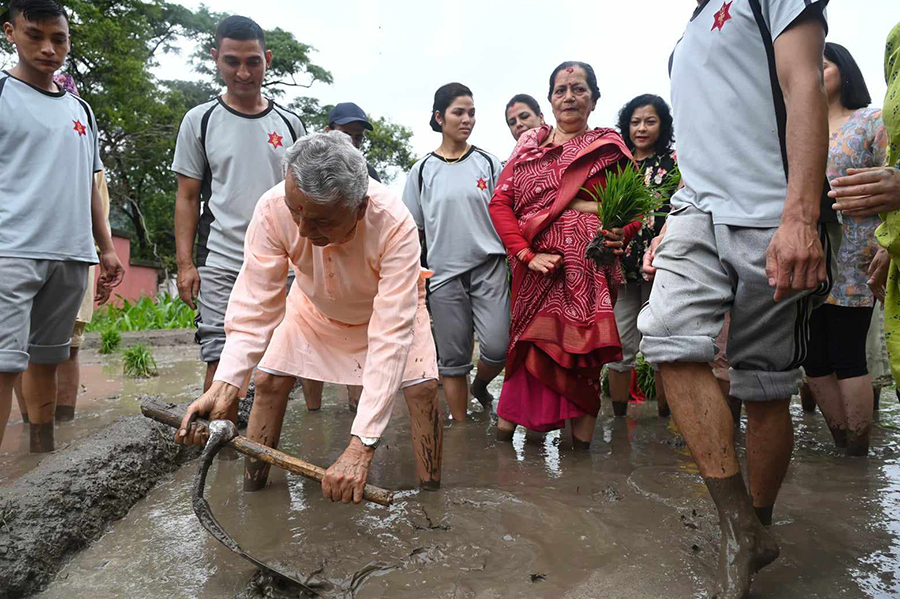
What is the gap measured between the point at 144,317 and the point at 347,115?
6.13 meters

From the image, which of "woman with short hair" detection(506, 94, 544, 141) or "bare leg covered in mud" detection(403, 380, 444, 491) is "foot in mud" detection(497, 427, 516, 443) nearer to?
"bare leg covered in mud" detection(403, 380, 444, 491)

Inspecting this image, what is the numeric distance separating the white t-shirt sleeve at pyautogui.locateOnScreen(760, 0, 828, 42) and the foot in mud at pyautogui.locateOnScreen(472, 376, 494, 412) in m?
3.01

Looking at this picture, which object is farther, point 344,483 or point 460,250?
point 460,250

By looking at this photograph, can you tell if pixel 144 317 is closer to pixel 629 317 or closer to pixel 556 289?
pixel 629 317

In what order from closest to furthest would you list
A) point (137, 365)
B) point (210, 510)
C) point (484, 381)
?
point (210, 510) < point (484, 381) < point (137, 365)

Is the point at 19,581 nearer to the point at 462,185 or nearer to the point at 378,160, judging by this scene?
the point at 462,185

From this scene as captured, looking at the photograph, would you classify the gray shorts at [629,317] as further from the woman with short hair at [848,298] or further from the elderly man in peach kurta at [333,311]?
the elderly man in peach kurta at [333,311]

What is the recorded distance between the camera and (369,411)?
2475 mm

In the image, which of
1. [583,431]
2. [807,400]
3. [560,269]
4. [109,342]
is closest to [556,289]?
[560,269]

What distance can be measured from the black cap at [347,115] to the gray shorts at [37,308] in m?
2.53

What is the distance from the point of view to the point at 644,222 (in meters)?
4.43

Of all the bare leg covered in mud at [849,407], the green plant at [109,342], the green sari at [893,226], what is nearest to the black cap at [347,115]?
the bare leg covered in mud at [849,407]

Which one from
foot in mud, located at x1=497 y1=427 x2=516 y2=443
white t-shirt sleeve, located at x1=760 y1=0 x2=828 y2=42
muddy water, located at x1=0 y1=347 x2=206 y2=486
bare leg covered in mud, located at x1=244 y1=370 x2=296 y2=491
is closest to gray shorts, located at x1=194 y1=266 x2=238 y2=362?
bare leg covered in mud, located at x1=244 y1=370 x2=296 y2=491

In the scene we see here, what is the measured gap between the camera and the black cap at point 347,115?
549 centimetres
